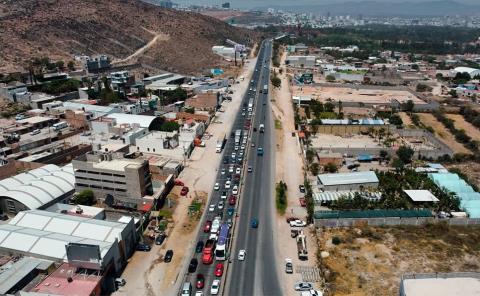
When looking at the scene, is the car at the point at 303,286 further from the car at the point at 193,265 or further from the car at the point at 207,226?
the car at the point at 207,226

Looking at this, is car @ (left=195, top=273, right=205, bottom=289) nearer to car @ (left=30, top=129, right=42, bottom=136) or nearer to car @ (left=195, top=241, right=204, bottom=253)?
car @ (left=195, top=241, right=204, bottom=253)

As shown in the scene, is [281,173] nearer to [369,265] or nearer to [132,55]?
[369,265]

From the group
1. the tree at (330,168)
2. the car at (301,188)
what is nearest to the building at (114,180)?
the car at (301,188)

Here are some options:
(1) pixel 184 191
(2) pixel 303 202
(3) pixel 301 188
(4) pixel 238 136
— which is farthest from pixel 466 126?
(1) pixel 184 191

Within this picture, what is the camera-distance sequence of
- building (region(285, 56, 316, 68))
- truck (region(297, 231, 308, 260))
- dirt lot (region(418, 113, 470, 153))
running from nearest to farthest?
truck (region(297, 231, 308, 260)) < dirt lot (region(418, 113, 470, 153)) < building (region(285, 56, 316, 68))

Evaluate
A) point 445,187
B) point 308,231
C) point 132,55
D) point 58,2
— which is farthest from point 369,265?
point 58,2

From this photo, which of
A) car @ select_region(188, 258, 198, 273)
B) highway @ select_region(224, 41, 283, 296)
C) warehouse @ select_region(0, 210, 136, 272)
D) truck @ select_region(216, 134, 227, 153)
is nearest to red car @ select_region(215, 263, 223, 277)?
highway @ select_region(224, 41, 283, 296)

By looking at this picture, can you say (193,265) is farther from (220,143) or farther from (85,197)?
(220,143)
